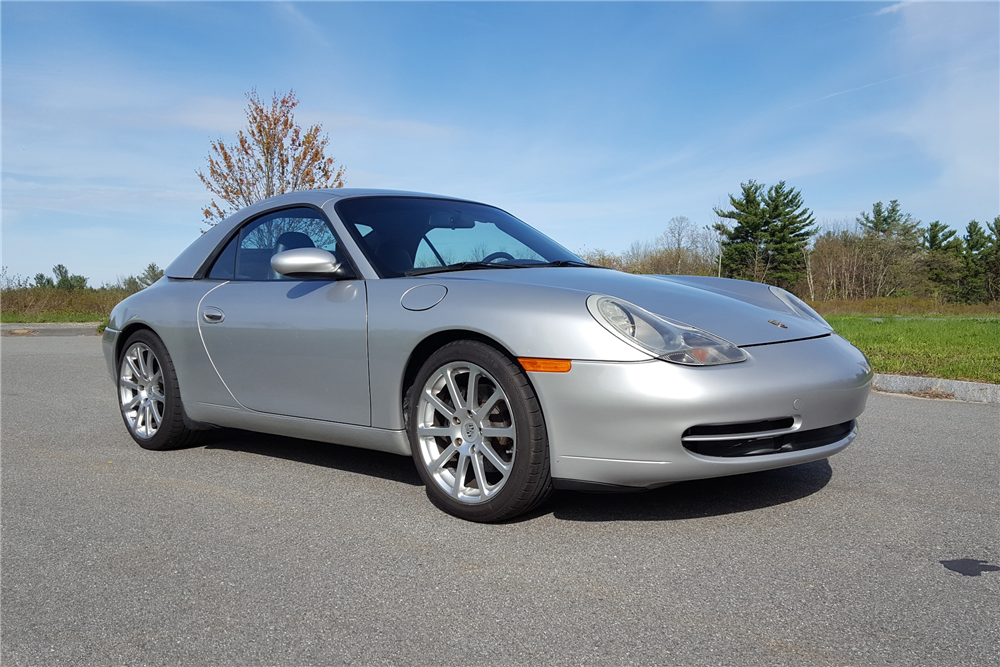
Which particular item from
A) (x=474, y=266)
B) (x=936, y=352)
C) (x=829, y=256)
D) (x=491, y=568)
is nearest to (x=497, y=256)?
(x=474, y=266)

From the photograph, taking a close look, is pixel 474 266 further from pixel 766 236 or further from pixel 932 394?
pixel 766 236

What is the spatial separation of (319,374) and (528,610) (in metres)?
1.81

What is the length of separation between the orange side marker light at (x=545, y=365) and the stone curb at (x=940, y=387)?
196 inches

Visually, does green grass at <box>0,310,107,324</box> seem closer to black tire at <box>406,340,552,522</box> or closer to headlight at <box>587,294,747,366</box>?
black tire at <box>406,340,552,522</box>

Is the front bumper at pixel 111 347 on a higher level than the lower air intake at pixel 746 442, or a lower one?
higher

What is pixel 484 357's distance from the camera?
10.3 feet

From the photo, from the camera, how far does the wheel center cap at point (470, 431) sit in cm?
323

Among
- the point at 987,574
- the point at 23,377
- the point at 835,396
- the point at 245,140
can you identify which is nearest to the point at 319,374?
the point at 835,396

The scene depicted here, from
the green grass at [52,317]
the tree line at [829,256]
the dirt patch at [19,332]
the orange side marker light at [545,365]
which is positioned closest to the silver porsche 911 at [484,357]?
the orange side marker light at [545,365]

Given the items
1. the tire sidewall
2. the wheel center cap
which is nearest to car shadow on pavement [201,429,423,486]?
the tire sidewall

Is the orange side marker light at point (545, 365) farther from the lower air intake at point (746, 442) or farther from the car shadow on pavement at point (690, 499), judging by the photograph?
the car shadow on pavement at point (690, 499)

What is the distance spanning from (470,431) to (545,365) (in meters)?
0.49

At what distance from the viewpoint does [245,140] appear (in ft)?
61.8

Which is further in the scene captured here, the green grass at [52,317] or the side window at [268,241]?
the green grass at [52,317]
